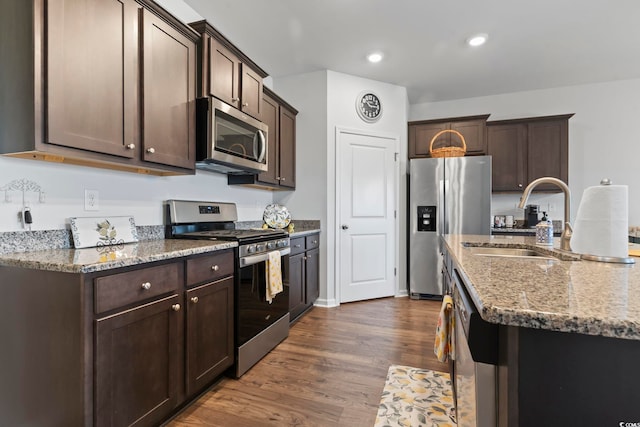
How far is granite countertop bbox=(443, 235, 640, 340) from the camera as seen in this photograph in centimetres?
54

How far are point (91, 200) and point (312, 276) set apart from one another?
85.1 inches

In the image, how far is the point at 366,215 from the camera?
12.5 ft

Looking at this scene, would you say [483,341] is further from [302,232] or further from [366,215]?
Result: [366,215]

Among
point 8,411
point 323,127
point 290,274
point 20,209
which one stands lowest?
point 8,411

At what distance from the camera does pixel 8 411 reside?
1.35 m

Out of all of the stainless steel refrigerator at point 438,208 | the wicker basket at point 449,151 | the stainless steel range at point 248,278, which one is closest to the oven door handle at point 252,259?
the stainless steel range at point 248,278

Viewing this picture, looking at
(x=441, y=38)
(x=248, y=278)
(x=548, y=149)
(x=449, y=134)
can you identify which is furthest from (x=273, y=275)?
(x=548, y=149)

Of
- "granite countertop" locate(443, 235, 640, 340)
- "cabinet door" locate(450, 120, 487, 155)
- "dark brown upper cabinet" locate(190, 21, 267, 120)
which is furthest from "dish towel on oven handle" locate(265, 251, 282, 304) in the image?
"cabinet door" locate(450, 120, 487, 155)

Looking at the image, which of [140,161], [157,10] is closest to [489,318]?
[140,161]

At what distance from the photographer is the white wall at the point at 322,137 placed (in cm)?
360

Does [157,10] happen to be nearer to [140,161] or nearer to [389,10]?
[140,161]

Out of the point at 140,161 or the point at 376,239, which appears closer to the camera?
the point at 140,161

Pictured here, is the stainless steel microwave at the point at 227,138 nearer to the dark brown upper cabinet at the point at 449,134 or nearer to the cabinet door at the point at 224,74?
the cabinet door at the point at 224,74

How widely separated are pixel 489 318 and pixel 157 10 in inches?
87.9
